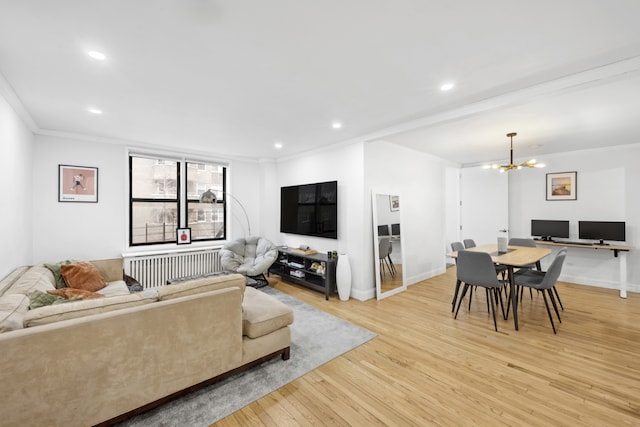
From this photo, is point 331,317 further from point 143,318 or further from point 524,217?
point 524,217

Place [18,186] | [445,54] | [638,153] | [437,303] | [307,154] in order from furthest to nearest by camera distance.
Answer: [307,154] < [638,153] < [437,303] < [18,186] < [445,54]

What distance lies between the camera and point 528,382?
218cm

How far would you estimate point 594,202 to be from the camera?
16.1ft

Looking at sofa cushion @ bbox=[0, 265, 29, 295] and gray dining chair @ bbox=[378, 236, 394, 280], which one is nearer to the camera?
sofa cushion @ bbox=[0, 265, 29, 295]

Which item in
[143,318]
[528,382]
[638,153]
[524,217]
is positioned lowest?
[528,382]

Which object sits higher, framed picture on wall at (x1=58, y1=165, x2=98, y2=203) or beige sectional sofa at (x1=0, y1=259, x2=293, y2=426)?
framed picture on wall at (x1=58, y1=165, x2=98, y2=203)

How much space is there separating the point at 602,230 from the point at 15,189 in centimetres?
858

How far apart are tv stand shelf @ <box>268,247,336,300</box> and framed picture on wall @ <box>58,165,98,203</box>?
319 cm

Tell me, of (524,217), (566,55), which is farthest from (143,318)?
(524,217)

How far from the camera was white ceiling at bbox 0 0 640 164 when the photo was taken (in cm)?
159

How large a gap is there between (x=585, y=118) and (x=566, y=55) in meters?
1.93

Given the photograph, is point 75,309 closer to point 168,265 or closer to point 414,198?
point 168,265

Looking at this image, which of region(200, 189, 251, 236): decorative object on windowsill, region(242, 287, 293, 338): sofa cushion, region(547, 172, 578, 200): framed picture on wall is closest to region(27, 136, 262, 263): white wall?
region(200, 189, 251, 236): decorative object on windowsill

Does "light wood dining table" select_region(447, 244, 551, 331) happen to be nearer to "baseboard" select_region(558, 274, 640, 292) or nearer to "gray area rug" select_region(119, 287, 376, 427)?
"gray area rug" select_region(119, 287, 376, 427)
